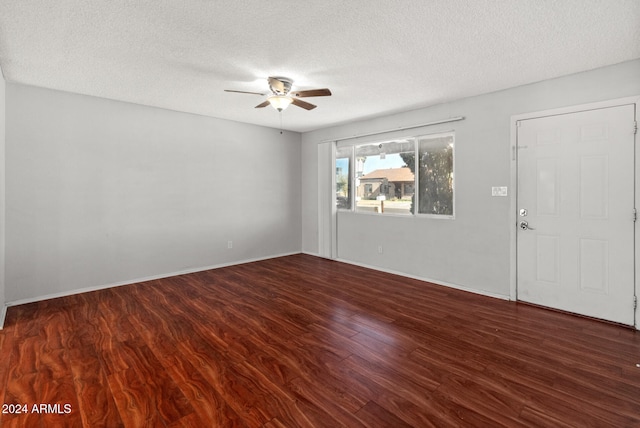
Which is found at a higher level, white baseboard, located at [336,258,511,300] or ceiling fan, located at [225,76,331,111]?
ceiling fan, located at [225,76,331,111]

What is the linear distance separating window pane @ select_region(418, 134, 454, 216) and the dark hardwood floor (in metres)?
1.38

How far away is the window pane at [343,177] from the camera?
19.6ft

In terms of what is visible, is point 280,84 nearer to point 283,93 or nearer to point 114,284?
point 283,93

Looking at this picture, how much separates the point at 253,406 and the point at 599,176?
3.90 meters

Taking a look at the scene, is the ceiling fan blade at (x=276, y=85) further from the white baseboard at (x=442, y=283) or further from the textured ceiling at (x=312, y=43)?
the white baseboard at (x=442, y=283)

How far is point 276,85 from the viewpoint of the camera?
333 centimetres

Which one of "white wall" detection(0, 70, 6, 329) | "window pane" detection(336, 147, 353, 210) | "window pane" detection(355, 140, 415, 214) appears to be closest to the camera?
"white wall" detection(0, 70, 6, 329)

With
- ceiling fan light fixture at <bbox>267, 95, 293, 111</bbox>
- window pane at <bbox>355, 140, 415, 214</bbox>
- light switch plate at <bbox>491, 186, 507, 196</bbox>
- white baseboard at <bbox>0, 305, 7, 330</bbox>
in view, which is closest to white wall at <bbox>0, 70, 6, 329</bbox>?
white baseboard at <bbox>0, 305, 7, 330</bbox>

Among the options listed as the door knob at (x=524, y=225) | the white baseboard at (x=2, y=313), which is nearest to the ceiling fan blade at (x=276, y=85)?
the door knob at (x=524, y=225)

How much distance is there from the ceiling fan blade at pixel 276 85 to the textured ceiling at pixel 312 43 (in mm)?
87

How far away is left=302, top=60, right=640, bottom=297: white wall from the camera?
3.28m

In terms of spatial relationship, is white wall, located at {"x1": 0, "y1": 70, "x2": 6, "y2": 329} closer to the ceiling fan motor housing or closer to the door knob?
the ceiling fan motor housing

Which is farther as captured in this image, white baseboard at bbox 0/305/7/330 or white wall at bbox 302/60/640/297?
white wall at bbox 302/60/640/297

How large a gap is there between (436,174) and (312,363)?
3.34 meters
